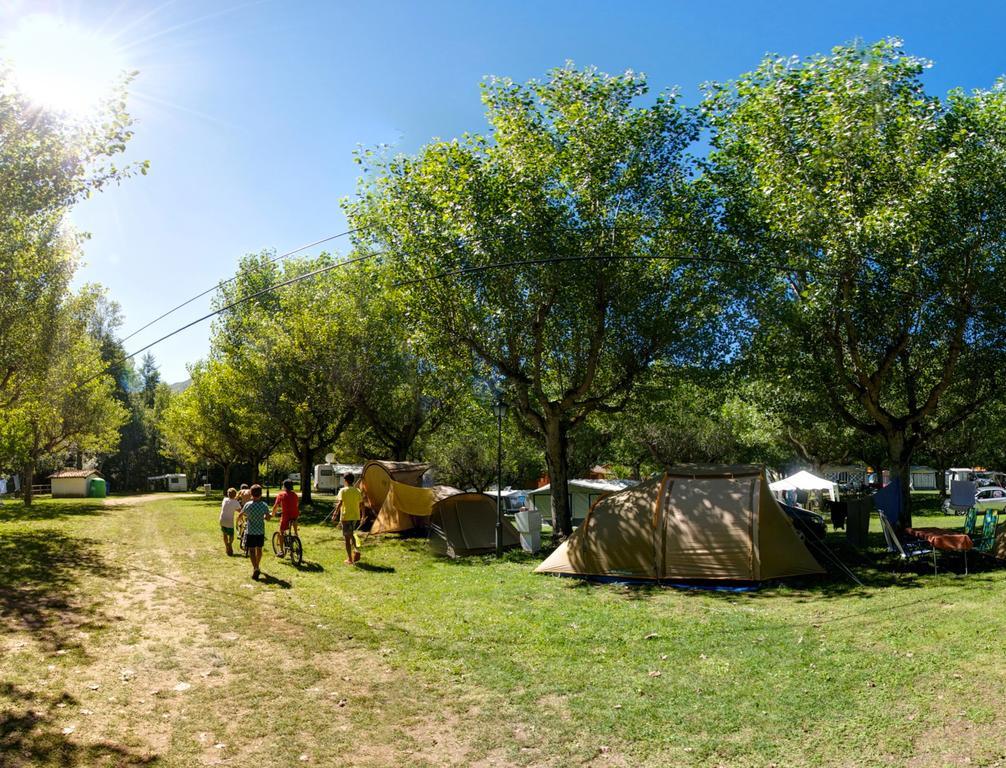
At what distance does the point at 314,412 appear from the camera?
101 ft

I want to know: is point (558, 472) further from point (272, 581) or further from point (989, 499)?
point (989, 499)

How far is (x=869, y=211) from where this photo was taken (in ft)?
51.2

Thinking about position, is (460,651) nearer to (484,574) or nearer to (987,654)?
(987,654)

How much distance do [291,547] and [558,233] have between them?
8.83 meters

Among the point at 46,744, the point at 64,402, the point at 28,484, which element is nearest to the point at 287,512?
the point at 46,744

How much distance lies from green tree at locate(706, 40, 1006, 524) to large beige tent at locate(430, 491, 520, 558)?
27.6 ft

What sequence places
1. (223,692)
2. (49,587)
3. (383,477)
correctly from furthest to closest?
1. (383,477)
2. (49,587)
3. (223,692)

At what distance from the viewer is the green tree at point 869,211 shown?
50.2 feet

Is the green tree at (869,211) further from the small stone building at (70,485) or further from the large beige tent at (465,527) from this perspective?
the small stone building at (70,485)

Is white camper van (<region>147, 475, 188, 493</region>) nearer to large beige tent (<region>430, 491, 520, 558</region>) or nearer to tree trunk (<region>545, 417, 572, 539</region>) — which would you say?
large beige tent (<region>430, 491, 520, 558</region>)

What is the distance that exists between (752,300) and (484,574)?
Answer: 31.0 feet

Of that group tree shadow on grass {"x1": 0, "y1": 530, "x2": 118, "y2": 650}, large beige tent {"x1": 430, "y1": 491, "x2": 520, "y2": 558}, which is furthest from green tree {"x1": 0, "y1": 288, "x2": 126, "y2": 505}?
large beige tent {"x1": 430, "y1": 491, "x2": 520, "y2": 558}

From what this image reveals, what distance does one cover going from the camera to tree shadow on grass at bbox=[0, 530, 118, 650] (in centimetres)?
884

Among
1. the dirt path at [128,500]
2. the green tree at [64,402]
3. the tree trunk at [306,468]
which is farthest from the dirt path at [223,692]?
the dirt path at [128,500]
